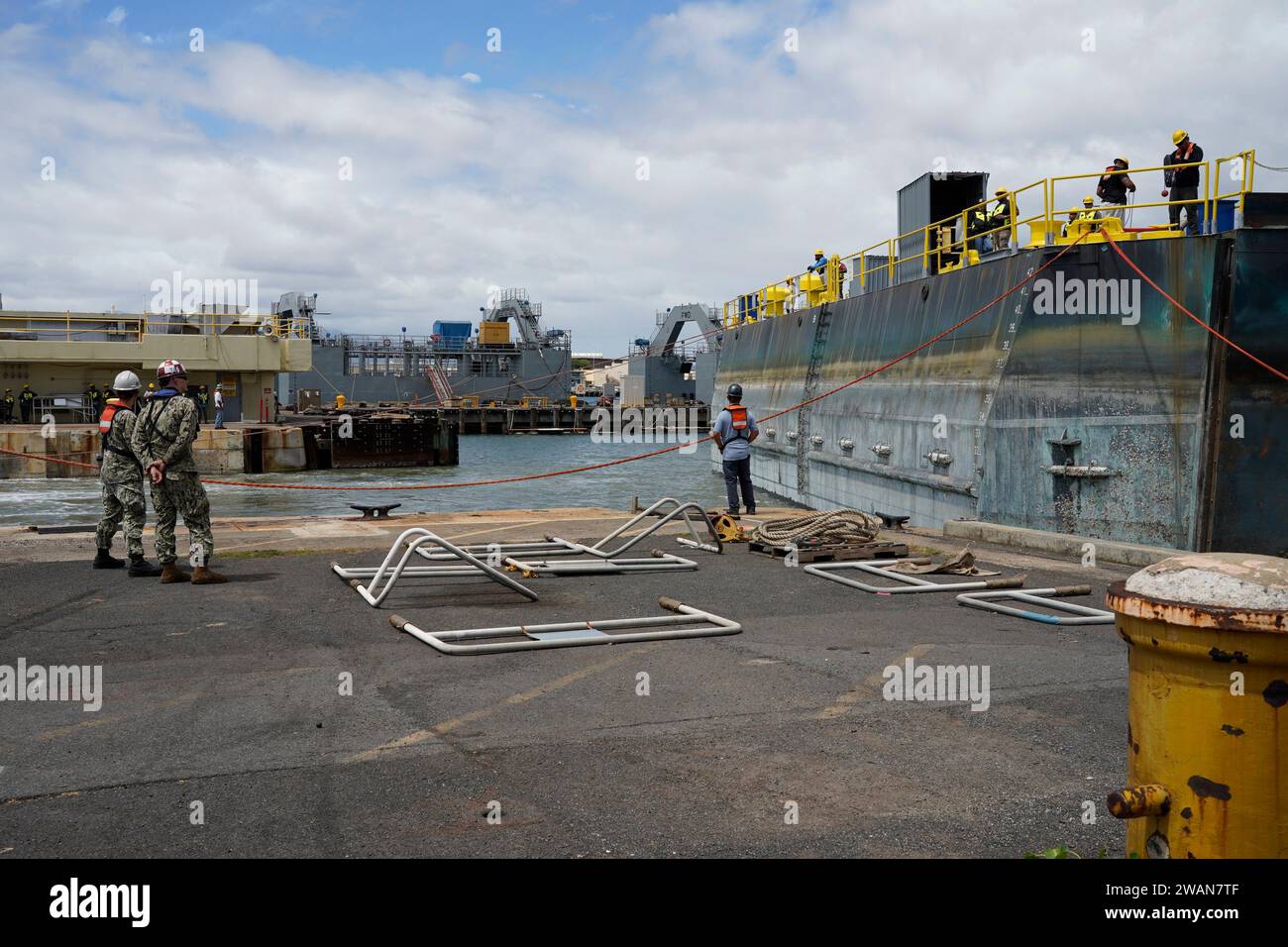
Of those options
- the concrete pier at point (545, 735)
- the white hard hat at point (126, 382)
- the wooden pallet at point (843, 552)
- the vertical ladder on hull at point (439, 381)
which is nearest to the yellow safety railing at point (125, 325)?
the white hard hat at point (126, 382)

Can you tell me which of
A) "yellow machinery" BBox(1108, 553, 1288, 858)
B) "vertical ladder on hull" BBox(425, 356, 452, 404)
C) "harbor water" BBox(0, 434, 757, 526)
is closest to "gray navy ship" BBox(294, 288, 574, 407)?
"vertical ladder on hull" BBox(425, 356, 452, 404)

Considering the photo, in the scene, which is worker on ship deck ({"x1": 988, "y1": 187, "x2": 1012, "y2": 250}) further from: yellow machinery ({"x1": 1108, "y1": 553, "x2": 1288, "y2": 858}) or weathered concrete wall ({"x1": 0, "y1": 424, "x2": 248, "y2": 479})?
weathered concrete wall ({"x1": 0, "y1": 424, "x2": 248, "y2": 479})

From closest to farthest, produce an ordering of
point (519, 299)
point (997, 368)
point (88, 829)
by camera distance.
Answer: point (88, 829) < point (997, 368) < point (519, 299)

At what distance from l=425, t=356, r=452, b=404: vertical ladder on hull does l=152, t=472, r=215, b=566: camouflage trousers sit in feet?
258

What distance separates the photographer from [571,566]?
34.4 feet

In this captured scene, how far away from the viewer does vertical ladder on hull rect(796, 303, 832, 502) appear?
24594 mm

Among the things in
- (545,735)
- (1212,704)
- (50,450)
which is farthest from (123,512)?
(50,450)

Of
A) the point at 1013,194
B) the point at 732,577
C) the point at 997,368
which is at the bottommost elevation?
the point at 732,577

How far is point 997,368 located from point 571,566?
24.8 feet

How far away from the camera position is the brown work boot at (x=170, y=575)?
9.70 m

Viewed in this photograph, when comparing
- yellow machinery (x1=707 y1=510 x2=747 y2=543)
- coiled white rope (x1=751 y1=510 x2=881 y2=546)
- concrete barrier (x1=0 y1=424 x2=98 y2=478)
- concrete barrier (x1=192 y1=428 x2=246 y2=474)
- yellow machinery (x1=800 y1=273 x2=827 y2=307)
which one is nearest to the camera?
coiled white rope (x1=751 y1=510 x2=881 y2=546)
